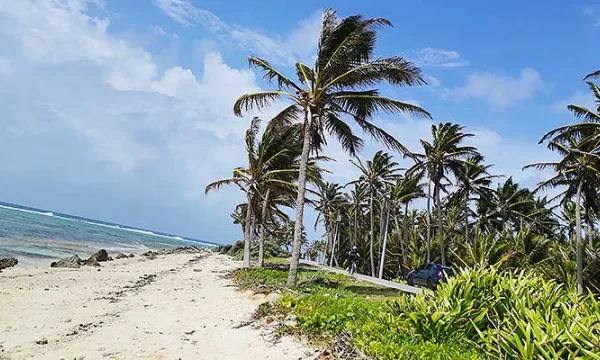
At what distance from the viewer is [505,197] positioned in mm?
40875

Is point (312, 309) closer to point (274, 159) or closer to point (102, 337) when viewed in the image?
point (102, 337)

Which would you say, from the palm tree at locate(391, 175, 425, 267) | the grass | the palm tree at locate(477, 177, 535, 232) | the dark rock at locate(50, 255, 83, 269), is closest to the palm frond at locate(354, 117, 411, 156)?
the grass

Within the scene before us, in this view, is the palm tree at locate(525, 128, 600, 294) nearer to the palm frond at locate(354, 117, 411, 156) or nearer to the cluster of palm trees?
the cluster of palm trees

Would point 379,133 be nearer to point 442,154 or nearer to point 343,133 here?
point 343,133

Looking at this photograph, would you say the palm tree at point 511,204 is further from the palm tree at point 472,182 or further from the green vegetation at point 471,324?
the green vegetation at point 471,324

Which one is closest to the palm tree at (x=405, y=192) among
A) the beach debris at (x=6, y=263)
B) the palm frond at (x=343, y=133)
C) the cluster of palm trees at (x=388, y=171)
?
the cluster of palm trees at (x=388, y=171)

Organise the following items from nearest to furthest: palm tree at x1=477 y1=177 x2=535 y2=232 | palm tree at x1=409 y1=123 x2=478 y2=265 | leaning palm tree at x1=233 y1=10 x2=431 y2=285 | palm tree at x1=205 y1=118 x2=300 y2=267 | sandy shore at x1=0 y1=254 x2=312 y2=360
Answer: sandy shore at x1=0 y1=254 x2=312 y2=360
leaning palm tree at x1=233 y1=10 x2=431 y2=285
palm tree at x1=205 y1=118 x2=300 y2=267
palm tree at x1=409 y1=123 x2=478 y2=265
palm tree at x1=477 y1=177 x2=535 y2=232

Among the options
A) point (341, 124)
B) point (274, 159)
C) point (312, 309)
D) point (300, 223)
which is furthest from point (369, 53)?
point (312, 309)

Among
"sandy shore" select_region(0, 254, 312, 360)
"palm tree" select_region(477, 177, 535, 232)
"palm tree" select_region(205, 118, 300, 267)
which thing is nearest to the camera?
"sandy shore" select_region(0, 254, 312, 360)

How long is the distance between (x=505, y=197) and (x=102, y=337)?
4090 centimetres

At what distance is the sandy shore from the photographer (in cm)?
652

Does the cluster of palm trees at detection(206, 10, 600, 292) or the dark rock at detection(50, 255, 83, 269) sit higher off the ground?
the cluster of palm trees at detection(206, 10, 600, 292)

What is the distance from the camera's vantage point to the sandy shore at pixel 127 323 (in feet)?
21.4

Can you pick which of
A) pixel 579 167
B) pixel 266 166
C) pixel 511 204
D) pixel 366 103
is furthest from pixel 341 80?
pixel 511 204
